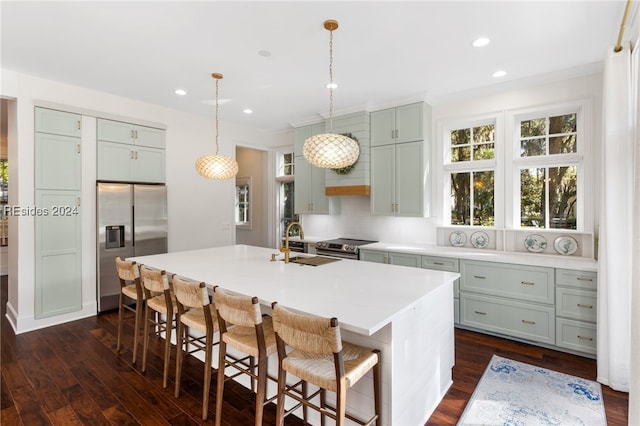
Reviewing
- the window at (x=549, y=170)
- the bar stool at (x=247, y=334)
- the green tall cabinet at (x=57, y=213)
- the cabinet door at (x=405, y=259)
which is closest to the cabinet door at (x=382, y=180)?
the cabinet door at (x=405, y=259)

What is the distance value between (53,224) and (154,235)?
44.0 inches

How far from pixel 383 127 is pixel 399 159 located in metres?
0.53

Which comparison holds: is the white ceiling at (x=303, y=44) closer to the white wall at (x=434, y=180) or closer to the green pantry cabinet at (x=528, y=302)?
the white wall at (x=434, y=180)

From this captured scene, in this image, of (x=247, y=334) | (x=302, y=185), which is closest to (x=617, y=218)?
(x=247, y=334)

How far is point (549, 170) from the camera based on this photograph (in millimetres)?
3723

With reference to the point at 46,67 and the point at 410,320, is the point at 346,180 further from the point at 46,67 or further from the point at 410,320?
the point at 46,67

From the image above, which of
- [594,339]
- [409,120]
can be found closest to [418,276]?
[594,339]

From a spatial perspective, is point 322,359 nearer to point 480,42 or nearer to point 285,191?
point 480,42

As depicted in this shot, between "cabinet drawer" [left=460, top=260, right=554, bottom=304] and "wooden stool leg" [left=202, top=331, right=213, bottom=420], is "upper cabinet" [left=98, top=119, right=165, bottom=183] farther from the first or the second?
"cabinet drawer" [left=460, top=260, right=554, bottom=304]

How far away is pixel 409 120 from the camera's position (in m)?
4.30

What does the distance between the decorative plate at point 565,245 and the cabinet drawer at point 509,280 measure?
0.60m

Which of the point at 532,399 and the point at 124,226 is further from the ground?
the point at 124,226

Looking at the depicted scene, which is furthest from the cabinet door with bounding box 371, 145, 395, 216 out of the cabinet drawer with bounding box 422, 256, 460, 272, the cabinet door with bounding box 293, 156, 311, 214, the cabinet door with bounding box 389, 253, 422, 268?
the cabinet door with bounding box 293, 156, 311, 214

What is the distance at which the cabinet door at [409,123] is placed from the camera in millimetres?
4215
